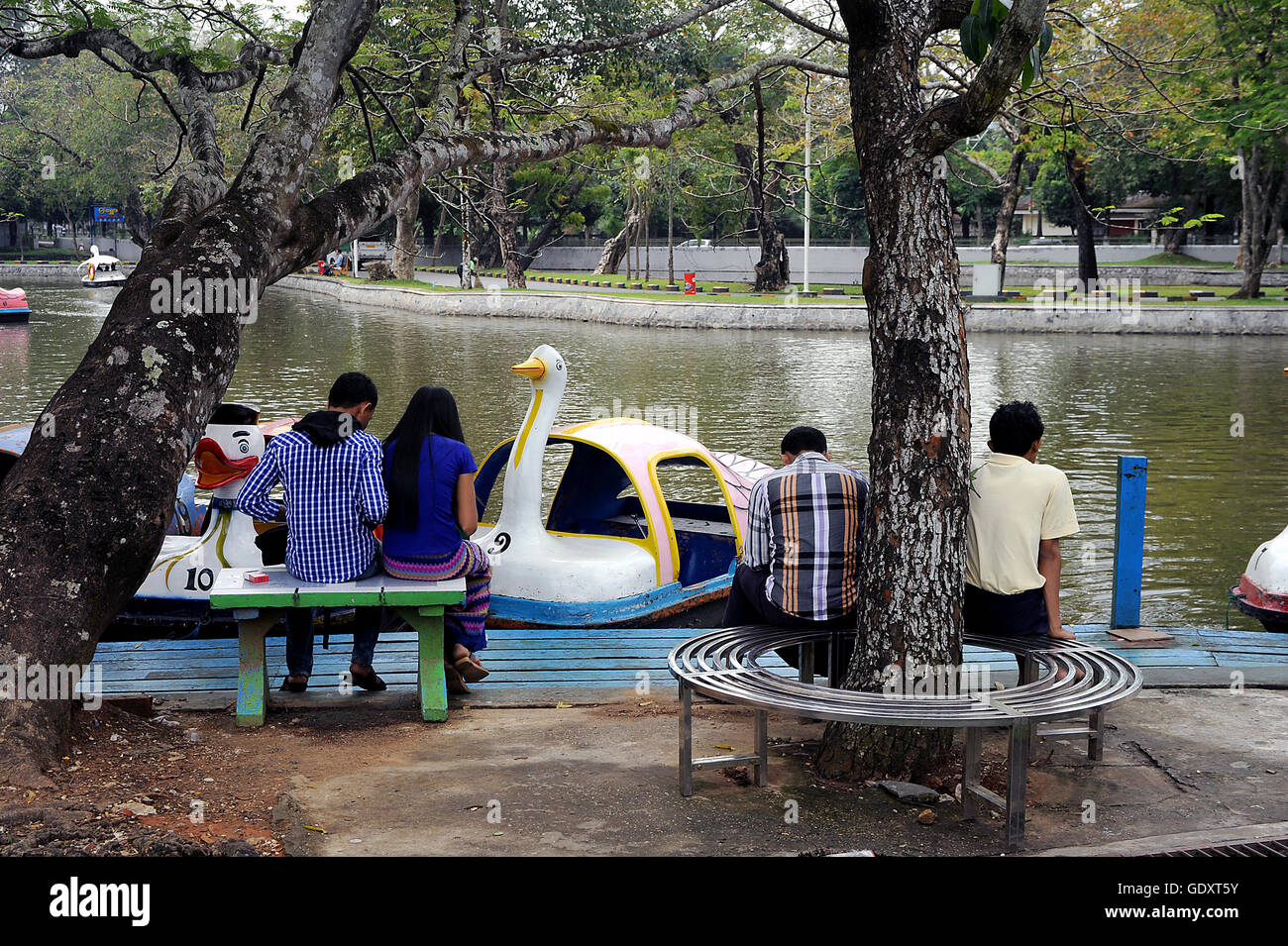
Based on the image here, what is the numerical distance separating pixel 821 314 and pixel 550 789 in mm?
28143

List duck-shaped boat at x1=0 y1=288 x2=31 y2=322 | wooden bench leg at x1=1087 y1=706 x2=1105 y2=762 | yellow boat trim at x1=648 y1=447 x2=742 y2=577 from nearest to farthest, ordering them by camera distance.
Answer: wooden bench leg at x1=1087 y1=706 x2=1105 y2=762 → yellow boat trim at x1=648 y1=447 x2=742 y2=577 → duck-shaped boat at x1=0 y1=288 x2=31 y2=322

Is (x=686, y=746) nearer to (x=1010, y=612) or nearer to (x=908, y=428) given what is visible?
(x=908, y=428)

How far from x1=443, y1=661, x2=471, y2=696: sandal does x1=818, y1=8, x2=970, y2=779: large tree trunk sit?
2022 mm

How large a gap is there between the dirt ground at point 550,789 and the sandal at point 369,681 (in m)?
0.27

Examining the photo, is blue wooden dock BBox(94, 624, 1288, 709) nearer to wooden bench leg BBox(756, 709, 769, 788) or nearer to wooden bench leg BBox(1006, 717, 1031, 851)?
wooden bench leg BBox(756, 709, 769, 788)

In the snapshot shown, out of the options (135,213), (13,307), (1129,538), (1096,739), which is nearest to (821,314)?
(13,307)

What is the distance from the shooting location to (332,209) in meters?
6.54

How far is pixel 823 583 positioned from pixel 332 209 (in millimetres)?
3077

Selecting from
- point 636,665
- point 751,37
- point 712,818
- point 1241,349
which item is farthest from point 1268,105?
point 712,818

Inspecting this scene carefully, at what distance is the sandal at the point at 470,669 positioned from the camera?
641cm

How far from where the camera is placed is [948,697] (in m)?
4.71

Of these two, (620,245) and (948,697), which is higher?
(620,245)

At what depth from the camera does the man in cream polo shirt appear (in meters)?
5.44

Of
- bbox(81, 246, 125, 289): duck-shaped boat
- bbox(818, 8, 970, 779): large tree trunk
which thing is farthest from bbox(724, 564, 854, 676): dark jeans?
bbox(81, 246, 125, 289): duck-shaped boat
